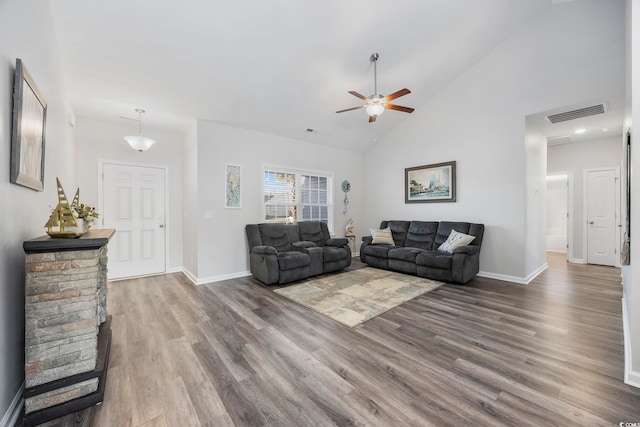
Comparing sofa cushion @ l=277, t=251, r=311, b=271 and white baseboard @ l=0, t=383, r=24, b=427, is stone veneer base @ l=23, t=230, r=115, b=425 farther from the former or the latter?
sofa cushion @ l=277, t=251, r=311, b=271

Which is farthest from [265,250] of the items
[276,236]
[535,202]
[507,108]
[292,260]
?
[535,202]

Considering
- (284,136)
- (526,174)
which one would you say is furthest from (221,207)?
(526,174)

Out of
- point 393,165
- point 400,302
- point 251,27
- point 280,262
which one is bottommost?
point 400,302

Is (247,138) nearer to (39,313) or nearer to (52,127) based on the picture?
(52,127)

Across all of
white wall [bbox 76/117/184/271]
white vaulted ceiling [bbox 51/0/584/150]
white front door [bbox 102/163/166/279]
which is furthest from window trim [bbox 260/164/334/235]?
white front door [bbox 102/163/166/279]

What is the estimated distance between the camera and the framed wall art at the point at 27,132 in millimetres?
1557

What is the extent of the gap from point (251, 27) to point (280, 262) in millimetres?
3112

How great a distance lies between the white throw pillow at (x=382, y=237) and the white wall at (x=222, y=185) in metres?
2.15

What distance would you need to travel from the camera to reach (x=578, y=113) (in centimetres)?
407

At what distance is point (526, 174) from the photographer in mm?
4227

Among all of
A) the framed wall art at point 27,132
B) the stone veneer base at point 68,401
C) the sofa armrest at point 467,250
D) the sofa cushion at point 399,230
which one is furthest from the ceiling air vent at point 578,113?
the stone veneer base at point 68,401

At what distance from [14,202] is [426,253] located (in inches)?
186

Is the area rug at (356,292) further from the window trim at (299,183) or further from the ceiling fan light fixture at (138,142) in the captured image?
the ceiling fan light fixture at (138,142)

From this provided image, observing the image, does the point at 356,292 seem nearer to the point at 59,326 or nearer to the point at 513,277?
the point at 513,277
